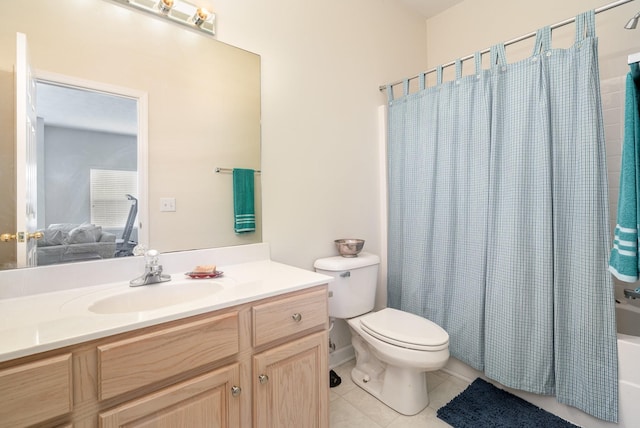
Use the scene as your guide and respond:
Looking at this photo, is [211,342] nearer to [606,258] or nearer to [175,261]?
[175,261]

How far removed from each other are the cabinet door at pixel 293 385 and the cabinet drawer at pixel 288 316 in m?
0.05

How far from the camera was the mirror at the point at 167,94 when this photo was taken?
3.48 feet

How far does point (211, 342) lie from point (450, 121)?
5.72 feet

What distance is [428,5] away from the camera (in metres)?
2.40

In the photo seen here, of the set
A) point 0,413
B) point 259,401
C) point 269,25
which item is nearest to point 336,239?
point 259,401

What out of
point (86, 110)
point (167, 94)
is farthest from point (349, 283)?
point (86, 110)

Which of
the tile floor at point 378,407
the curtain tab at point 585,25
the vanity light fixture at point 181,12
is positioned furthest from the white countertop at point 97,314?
the curtain tab at point 585,25

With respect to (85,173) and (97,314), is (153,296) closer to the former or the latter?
(97,314)

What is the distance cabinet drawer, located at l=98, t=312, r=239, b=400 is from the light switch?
2.19 ft

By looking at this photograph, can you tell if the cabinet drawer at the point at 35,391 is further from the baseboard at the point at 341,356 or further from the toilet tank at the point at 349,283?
the baseboard at the point at 341,356

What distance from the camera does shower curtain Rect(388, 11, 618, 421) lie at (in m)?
1.32

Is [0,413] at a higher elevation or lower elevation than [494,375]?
higher

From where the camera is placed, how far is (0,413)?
0.63 metres

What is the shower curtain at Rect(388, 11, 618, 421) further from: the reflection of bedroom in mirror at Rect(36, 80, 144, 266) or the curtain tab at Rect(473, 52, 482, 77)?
the reflection of bedroom in mirror at Rect(36, 80, 144, 266)
